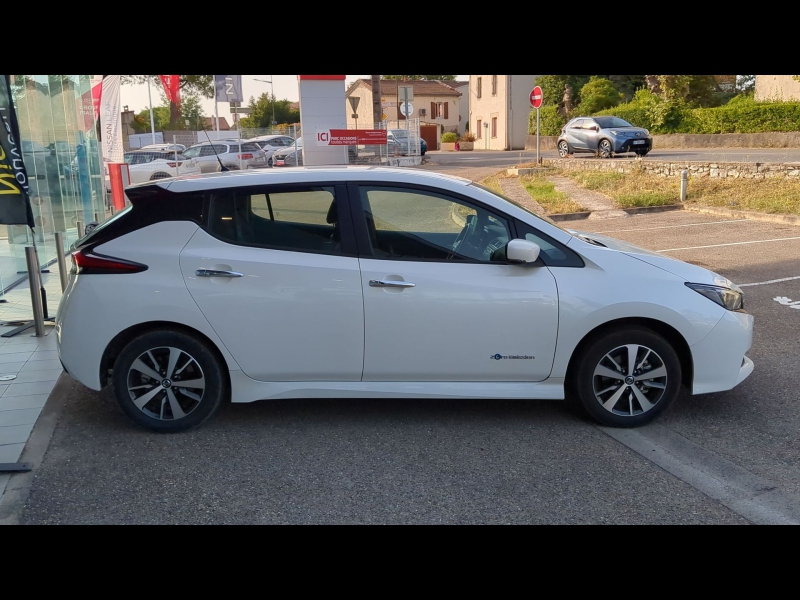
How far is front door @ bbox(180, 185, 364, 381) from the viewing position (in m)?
4.93

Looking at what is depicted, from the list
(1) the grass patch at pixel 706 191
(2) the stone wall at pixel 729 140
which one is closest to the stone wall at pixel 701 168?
(1) the grass patch at pixel 706 191

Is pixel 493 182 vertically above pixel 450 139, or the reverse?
pixel 450 139

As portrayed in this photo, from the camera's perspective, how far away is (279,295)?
4.93 meters

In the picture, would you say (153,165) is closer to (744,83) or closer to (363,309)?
(363,309)

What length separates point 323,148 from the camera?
3014 centimetres

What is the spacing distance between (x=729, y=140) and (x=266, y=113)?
53.7m

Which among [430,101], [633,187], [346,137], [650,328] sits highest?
[430,101]

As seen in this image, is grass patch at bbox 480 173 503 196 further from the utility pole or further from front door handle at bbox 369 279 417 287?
front door handle at bbox 369 279 417 287

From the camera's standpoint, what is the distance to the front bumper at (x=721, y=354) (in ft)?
16.6

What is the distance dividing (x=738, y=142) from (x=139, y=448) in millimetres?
34642

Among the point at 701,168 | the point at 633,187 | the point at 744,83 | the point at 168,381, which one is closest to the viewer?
the point at 168,381

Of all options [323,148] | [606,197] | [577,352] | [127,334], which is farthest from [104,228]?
[323,148]

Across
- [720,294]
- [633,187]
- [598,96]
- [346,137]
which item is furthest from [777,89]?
[720,294]
